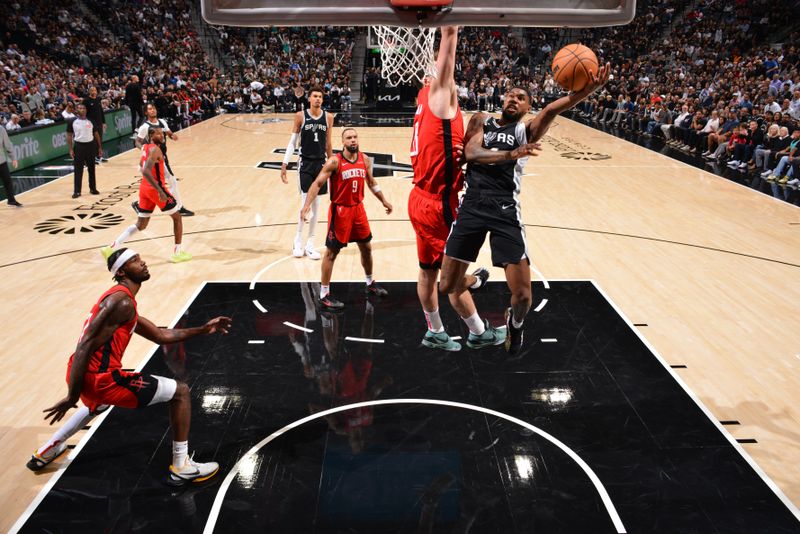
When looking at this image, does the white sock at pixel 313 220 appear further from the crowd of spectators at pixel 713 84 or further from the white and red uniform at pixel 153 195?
the crowd of spectators at pixel 713 84

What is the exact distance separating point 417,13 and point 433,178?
1.06m

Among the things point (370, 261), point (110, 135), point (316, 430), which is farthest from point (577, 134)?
point (316, 430)

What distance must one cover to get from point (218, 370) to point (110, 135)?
528 inches

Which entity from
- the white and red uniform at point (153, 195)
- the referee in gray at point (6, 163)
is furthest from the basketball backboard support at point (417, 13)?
the referee in gray at point (6, 163)

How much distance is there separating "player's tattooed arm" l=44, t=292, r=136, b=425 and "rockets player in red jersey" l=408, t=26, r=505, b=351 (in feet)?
6.76

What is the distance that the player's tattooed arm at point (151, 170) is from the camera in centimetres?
695

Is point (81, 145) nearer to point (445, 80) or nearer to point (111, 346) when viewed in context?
point (111, 346)

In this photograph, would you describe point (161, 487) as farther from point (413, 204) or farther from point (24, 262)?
point (24, 262)

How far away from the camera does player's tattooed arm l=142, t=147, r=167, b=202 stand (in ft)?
22.8

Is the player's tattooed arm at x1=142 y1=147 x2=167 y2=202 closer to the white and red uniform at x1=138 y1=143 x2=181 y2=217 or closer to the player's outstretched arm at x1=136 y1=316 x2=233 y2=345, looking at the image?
the white and red uniform at x1=138 y1=143 x2=181 y2=217

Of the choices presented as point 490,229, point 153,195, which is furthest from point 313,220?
point 490,229

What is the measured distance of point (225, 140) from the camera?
16531 mm

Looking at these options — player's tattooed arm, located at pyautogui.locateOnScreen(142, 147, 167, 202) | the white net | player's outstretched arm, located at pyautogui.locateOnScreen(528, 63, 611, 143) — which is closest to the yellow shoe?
player's tattooed arm, located at pyautogui.locateOnScreen(142, 147, 167, 202)

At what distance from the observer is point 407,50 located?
6020 millimetres
